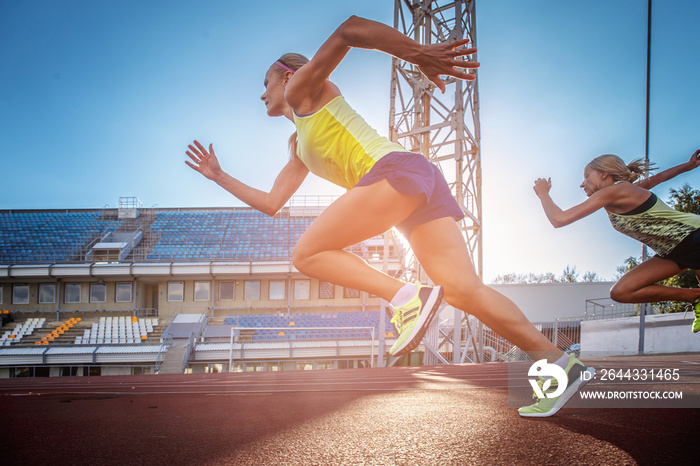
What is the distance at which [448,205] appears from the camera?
1798mm

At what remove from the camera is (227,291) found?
2230 cm

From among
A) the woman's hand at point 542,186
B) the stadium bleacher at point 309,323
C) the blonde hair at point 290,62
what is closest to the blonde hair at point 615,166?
the woman's hand at point 542,186

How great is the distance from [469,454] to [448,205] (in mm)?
913

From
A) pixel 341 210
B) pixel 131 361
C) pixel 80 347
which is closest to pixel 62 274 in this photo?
pixel 80 347

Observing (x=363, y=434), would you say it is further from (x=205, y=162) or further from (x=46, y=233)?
(x=46, y=233)

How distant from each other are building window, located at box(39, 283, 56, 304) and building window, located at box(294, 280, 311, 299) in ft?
39.0

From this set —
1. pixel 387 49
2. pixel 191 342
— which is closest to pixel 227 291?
pixel 191 342

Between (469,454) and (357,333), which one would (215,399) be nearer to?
(469,454)

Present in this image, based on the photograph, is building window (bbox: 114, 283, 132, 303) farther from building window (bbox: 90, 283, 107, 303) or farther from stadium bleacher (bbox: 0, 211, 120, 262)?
stadium bleacher (bbox: 0, 211, 120, 262)

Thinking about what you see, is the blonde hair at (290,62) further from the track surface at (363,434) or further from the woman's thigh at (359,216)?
the track surface at (363,434)

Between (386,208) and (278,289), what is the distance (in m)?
21.5

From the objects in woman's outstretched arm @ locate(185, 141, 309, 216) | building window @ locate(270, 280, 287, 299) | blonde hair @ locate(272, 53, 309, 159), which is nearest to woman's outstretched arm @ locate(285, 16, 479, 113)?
blonde hair @ locate(272, 53, 309, 159)

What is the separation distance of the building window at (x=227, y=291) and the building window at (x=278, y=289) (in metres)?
1.86

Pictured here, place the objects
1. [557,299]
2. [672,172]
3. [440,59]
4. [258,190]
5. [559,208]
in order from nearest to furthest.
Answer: [440,59] < [258,190] < [559,208] < [672,172] < [557,299]
